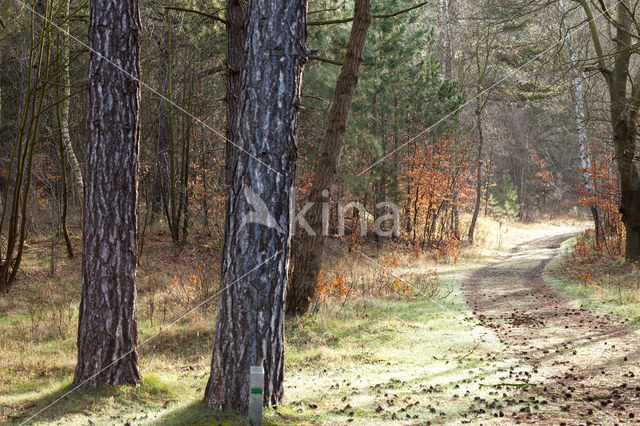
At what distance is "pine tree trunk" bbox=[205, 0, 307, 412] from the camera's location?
4.60 m

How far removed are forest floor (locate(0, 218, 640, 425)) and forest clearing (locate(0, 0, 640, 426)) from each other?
48mm

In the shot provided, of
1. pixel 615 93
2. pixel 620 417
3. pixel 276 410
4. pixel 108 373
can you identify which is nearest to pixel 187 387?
pixel 108 373

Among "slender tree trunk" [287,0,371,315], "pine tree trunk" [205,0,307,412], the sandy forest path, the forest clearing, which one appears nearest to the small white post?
the forest clearing

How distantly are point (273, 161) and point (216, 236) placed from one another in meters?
13.3

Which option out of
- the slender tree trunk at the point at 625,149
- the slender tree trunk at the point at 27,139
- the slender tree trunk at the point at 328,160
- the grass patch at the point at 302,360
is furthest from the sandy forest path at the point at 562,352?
the slender tree trunk at the point at 27,139

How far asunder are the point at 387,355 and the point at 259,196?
12.9ft

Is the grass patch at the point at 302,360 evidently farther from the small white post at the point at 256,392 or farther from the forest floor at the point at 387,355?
the small white post at the point at 256,392

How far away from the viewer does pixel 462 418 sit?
192 inches

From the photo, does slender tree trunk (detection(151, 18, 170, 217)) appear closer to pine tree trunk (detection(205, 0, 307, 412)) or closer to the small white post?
pine tree trunk (detection(205, 0, 307, 412))

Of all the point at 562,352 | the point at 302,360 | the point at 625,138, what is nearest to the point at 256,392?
the point at 302,360

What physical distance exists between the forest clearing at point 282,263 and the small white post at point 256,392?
0.02m

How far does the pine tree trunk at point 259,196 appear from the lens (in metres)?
4.60

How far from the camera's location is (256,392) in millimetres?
3602

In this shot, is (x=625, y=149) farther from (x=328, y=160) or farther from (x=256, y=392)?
(x=256, y=392)
